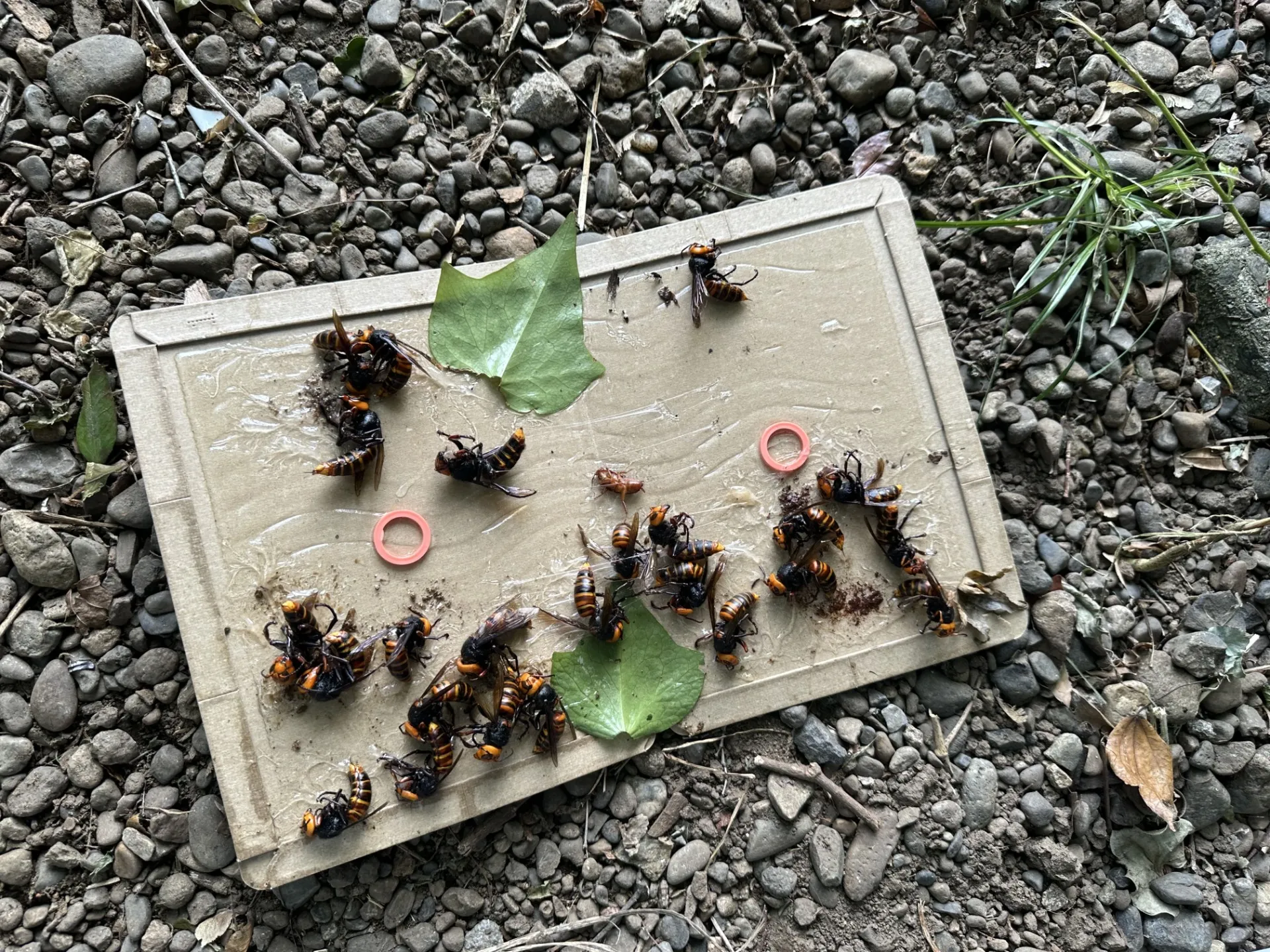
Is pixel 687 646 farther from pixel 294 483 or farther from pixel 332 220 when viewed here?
pixel 332 220

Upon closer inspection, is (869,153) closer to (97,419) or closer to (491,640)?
(491,640)

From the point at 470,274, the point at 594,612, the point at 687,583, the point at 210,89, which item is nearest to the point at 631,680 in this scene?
the point at 594,612

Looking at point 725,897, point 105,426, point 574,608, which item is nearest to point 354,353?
point 105,426

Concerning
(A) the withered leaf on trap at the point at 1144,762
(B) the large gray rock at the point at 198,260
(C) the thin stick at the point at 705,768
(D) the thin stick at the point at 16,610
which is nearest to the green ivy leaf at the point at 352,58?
(B) the large gray rock at the point at 198,260

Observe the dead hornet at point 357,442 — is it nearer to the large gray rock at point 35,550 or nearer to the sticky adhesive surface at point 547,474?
the sticky adhesive surface at point 547,474

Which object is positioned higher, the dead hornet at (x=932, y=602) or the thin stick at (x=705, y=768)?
the dead hornet at (x=932, y=602)

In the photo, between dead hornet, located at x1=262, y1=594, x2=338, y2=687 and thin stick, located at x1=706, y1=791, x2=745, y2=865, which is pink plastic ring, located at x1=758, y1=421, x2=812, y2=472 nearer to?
thin stick, located at x1=706, y1=791, x2=745, y2=865

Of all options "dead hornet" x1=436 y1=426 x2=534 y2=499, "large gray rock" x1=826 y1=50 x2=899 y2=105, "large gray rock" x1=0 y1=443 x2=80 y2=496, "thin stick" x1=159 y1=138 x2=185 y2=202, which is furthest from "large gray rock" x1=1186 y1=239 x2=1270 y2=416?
"large gray rock" x1=0 y1=443 x2=80 y2=496
